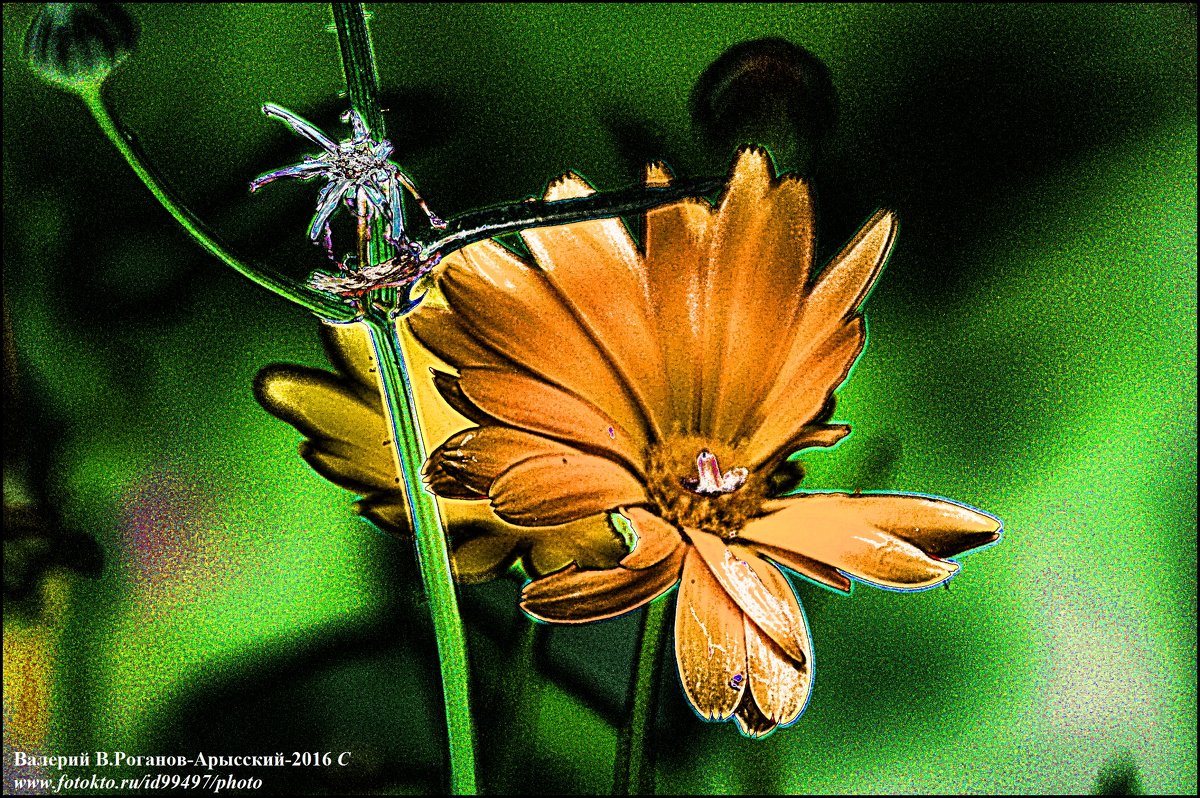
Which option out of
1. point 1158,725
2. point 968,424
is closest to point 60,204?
point 968,424

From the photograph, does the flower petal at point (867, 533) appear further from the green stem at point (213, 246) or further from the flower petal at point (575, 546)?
the green stem at point (213, 246)

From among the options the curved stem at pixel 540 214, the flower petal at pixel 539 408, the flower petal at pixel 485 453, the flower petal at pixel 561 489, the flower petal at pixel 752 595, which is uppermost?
the curved stem at pixel 540 214

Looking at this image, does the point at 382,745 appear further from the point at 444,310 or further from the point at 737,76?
the point at 737,76

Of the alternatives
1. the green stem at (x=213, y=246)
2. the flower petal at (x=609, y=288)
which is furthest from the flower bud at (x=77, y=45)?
the flower petal at (x=609, y=288)

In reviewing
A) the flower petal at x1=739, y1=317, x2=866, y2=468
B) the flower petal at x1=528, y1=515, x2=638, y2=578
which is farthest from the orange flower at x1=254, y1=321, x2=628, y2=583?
the flower petal at x1=739, y1=317, x2=866, y2=468

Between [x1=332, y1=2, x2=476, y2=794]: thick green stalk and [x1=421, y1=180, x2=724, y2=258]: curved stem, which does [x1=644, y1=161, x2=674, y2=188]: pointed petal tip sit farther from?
[x1=332, y1=2, x2=476, y2=794]: thick green stalk

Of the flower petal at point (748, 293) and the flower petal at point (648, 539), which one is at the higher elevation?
the flower petal at point (748, 293)

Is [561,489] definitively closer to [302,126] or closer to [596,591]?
[596,591]
